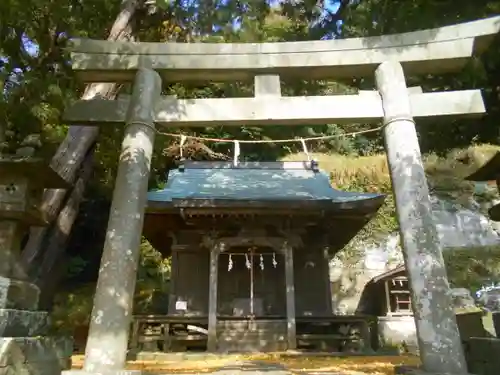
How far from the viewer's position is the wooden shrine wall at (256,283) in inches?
436

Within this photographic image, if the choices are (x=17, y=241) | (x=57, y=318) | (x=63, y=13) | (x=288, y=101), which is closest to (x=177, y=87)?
(x=63, y=13)

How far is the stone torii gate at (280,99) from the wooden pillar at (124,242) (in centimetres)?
1

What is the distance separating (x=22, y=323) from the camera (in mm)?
4508

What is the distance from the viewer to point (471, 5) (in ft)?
21.3

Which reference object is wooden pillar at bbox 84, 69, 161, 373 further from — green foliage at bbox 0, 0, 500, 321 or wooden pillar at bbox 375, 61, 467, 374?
wooden pillar at bbox 375, 61, 467, 374

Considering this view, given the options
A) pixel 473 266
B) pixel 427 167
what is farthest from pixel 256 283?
pixel 427 167

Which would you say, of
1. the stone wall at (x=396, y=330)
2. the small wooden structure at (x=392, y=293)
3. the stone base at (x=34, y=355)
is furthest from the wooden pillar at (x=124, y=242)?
the stone wall at (x=396, y=330)

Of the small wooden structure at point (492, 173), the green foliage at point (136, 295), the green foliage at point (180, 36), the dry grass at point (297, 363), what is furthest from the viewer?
the green foliage at point (136, 295)

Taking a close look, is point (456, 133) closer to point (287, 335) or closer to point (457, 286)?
point (287, 335)

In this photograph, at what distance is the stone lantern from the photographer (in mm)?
4352

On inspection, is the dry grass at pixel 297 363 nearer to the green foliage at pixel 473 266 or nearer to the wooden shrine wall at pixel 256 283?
the wooden shrine wall at pixel 256 283

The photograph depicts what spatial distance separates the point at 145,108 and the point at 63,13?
5.05 metres

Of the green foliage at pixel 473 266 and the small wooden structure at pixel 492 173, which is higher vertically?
the green foliage at pixel 473 266

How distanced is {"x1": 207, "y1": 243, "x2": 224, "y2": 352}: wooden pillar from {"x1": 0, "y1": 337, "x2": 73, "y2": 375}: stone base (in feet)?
15.8
